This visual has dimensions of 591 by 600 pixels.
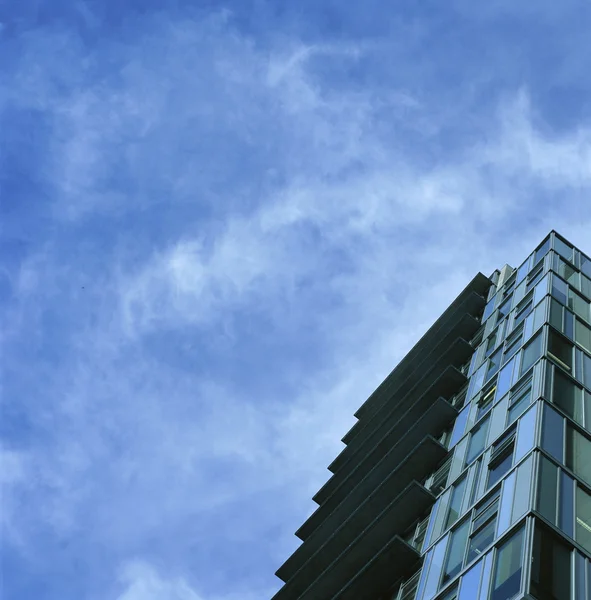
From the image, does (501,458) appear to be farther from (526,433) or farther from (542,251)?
(542,251)

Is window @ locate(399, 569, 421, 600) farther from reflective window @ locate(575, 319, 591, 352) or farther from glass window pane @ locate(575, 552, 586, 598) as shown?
reflective window @ locate(575, 319, 591, 352)

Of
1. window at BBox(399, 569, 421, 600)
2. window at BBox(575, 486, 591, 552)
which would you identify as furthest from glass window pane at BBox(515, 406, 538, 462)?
window at BBox(399, 569, 421, 600)

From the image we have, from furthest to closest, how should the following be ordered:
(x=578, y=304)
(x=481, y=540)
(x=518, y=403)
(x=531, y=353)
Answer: (x=578, y=304)
(x=531, y=353)
(x=518, y=403)
(x=481, y=540)

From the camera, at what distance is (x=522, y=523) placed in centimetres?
1580

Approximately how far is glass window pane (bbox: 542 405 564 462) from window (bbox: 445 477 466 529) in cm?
335

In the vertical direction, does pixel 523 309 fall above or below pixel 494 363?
above

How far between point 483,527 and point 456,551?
1297 mm

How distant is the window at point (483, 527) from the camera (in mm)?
17297

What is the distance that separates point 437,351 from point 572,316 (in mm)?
10708

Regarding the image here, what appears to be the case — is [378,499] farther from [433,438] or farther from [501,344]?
[501,344]

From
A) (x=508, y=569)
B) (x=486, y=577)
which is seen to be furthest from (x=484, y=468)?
(x=508, y=569)

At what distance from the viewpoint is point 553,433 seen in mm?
19047

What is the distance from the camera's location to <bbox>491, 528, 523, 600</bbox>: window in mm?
14631

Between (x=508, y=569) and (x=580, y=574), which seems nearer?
(x=580, y=574)
